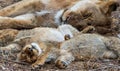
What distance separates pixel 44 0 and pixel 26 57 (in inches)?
65.8

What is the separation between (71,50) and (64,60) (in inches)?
13.6

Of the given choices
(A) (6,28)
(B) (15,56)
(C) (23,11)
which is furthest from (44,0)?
(B) (15,56)

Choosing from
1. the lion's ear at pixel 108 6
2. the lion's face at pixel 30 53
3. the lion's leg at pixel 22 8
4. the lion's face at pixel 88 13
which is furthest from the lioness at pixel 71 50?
the lion's leg at pixel 22 8

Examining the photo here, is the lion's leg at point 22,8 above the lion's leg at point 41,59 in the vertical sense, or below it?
above

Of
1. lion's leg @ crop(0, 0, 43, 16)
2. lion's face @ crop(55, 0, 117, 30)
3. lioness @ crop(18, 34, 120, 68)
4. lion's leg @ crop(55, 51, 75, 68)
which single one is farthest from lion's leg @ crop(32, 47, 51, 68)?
lion's leg @ crop(0, 0, 43, 16)

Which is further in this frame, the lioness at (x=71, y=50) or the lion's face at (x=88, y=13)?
the lion's face at (x=88, y=13)

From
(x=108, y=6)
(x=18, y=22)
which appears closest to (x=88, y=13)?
(x=108, y=6)

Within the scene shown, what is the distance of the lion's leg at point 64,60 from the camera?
494 centimetres

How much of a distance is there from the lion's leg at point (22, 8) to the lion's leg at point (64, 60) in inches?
57.1

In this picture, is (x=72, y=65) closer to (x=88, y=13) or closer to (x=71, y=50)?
(x=71, y=50)

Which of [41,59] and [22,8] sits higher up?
[22,8]

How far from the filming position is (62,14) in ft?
20.4

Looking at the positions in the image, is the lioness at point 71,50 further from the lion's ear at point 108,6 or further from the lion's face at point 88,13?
the lion's ear at point 108,6

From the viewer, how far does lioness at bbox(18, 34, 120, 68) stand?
4.98 meters
